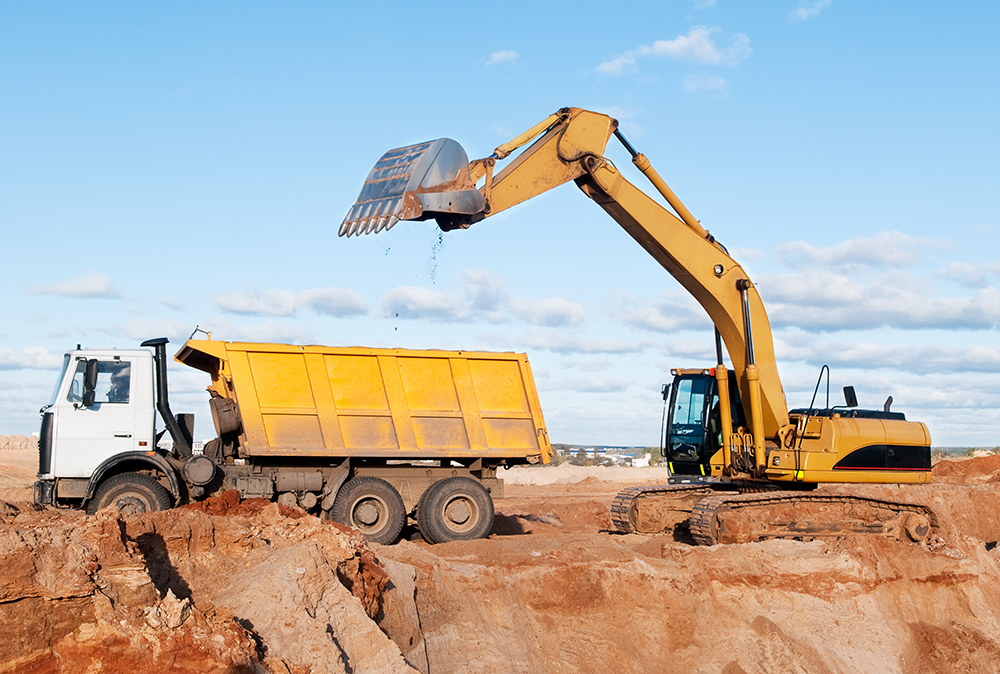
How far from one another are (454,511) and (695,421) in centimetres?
423

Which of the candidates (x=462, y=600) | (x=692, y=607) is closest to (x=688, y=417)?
(x=692, y=607)

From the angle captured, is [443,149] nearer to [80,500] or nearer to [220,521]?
[220,521]

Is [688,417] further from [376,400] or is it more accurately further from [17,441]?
[17,441]

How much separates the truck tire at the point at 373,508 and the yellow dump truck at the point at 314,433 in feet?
0.05

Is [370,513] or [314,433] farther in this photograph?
[370,513]

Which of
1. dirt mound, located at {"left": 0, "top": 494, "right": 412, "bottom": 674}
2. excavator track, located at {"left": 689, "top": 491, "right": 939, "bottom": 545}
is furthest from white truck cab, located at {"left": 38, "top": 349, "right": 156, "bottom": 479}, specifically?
excavator track, located at {"left": 689, "top": 491, "right": 939, "bottom": 545}

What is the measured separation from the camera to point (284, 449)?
1311cm

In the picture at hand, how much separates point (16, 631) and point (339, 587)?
2596mm

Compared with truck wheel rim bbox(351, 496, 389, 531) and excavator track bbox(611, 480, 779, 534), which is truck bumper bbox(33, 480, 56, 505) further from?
excavator track bbox(611, 480, 779, 534)

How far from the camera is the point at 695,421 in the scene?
14922 millimetres

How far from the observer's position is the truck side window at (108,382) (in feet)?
42.4

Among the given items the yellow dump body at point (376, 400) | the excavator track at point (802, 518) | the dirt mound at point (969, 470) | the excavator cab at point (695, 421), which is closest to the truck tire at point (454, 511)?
the yellow dump body at point (376, 400)

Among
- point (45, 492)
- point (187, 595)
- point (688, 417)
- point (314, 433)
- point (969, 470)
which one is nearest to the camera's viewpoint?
point (187, 595)

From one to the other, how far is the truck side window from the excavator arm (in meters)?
4.33
